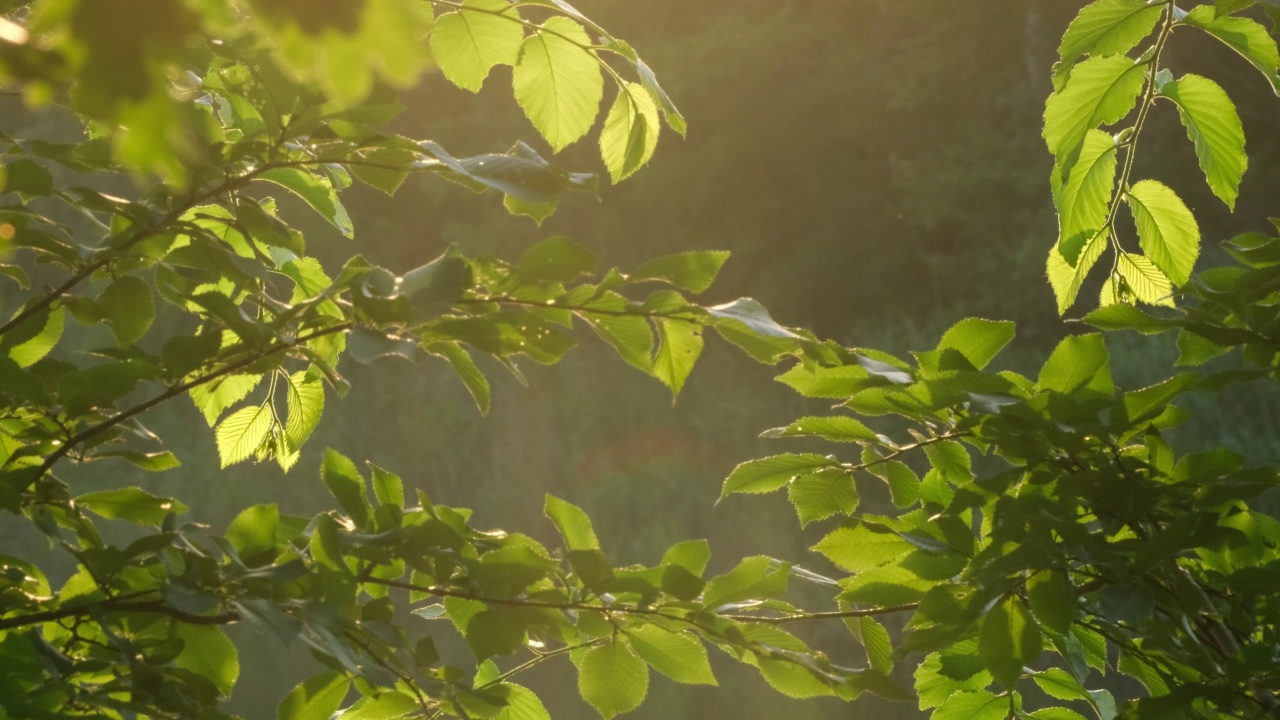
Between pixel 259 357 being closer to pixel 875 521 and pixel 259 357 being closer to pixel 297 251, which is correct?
pixel 297 251

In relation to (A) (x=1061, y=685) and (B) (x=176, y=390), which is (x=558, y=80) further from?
→ (A) (x=1061, y=685)

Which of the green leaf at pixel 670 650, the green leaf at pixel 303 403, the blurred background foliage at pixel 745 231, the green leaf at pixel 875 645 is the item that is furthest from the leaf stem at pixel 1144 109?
the blurred background foliage at pixel 745 231

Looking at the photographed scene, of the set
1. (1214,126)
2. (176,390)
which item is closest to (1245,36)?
(1214,126)

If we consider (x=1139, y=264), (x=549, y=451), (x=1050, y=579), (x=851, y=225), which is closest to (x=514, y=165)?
(x=1050, y=579)

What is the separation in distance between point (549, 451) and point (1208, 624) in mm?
8023

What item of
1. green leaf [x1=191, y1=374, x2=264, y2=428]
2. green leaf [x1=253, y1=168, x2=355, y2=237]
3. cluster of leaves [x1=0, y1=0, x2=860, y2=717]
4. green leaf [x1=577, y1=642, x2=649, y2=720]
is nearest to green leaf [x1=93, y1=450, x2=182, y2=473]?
cluster of leaves [x1=0, y1=0, x2=860, y2=717]

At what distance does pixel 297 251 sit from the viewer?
879mm

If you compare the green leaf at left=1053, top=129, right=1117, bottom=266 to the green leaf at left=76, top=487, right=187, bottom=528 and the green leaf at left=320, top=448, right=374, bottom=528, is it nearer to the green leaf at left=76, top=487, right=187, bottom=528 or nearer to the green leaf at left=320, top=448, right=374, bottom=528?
the green leaf at left=320, top=448, right=374, bottom=528

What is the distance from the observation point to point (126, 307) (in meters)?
0.86

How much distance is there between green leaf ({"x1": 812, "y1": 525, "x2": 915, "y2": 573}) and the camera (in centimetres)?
88

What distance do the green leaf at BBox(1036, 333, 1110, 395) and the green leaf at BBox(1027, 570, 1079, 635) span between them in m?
0.14

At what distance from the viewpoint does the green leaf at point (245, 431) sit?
3.42 feet

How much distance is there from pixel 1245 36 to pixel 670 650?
619 millimetres

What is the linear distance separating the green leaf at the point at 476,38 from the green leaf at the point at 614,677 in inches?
16.8
